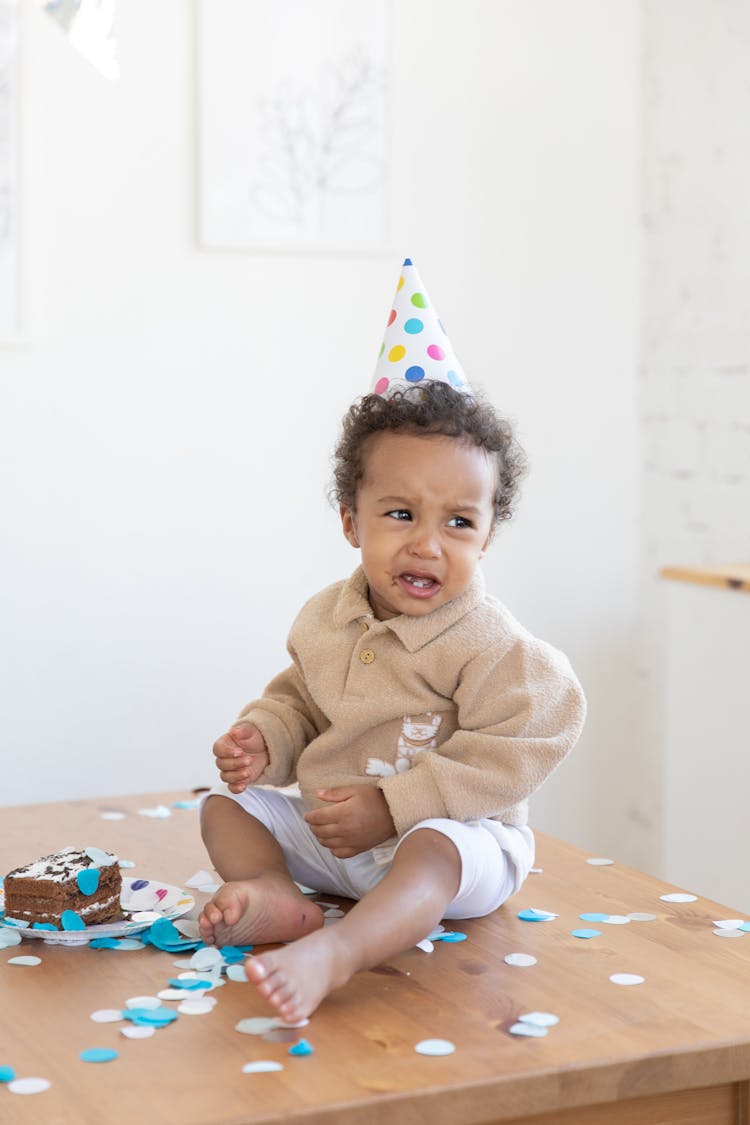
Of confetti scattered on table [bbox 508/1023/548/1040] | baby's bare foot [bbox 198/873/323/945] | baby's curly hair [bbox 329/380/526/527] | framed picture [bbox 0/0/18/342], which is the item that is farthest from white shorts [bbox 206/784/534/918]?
framed picture [bbox 0/0/18/342]

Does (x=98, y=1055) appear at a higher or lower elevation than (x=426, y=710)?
lower

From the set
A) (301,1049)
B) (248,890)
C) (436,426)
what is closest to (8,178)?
(436,426)

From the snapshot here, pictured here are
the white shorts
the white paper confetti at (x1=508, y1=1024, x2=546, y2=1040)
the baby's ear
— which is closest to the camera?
the white paper confetti at (x1=508, y1=1024, x2=546, y2=1040)

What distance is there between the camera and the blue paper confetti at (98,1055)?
104cm

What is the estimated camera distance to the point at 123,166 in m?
2.53

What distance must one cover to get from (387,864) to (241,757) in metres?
0.19

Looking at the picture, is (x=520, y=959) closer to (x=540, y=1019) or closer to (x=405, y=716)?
Result: (x=540, y=1019)

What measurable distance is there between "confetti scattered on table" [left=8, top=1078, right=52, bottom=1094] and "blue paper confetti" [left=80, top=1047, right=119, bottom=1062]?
41 mm

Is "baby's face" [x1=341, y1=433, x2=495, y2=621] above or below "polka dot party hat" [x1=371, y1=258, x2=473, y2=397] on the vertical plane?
below

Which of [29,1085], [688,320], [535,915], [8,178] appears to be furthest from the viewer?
[688,320]

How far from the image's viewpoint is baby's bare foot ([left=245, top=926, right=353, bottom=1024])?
3.64 ft

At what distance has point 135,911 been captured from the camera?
1.40 m

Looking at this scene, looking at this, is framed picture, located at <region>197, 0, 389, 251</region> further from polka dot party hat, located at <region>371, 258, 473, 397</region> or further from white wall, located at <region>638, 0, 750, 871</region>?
polka dot party hat, located at <region>371, 258, 473, 397</region>

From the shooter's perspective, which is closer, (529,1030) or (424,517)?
(529,1030)
